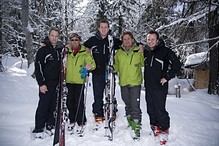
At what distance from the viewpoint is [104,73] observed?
16.1 feet

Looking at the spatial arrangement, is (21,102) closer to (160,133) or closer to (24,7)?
(160,133)

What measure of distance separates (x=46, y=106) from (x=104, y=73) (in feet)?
4.52

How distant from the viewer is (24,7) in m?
12.7

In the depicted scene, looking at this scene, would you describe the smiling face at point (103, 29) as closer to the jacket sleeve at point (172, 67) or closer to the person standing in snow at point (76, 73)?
the person standing in snow at point (76, 73)

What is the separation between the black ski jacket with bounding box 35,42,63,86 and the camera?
436 centimetres

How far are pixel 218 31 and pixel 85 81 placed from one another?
8.31 meters

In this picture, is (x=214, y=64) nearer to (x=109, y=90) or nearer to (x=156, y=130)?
(x=156, y=130)

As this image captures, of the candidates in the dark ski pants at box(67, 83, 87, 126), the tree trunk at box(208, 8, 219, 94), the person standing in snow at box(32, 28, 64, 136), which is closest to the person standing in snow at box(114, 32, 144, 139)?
the dark ski pants at box(67, 83, 87, 126)

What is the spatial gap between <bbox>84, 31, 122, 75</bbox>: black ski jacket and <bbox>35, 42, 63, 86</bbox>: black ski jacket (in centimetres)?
73

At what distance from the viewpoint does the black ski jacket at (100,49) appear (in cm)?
484

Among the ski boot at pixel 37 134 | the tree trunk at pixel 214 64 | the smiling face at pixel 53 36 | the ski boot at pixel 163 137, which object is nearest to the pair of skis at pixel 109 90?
the ski boot at pixel 163 137

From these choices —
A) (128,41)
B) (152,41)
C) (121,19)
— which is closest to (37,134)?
(128,41)

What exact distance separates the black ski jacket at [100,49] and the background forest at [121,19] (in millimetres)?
4875

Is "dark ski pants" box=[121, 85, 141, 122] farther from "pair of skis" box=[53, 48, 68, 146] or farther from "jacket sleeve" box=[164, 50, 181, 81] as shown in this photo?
"pair of skis" box=[53, 48, 68, 146]
